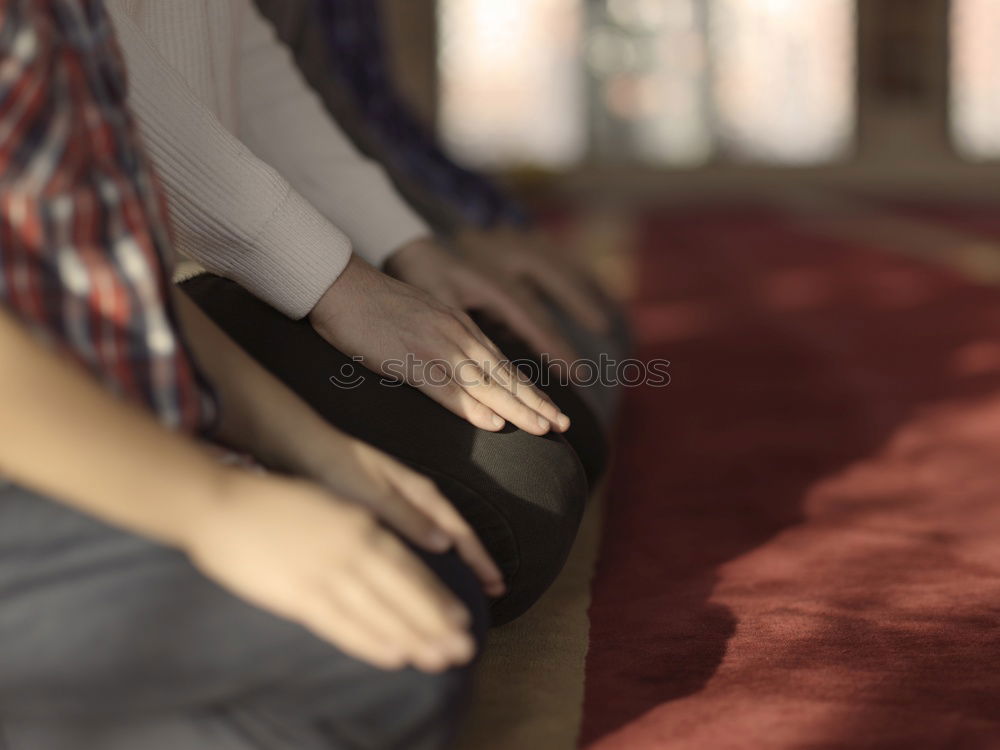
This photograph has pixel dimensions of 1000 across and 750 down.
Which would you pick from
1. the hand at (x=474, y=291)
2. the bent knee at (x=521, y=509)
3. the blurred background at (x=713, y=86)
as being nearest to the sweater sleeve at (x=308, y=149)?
the hand at (x=474, y=291)

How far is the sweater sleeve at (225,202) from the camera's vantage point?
0.67 meters

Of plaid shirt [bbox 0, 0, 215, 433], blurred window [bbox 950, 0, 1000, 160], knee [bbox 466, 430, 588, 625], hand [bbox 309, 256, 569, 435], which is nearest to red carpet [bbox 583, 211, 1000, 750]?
knee [bbox 466, 430, 588, 625]

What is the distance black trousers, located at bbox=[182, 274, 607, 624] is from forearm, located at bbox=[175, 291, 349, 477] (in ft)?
0.33

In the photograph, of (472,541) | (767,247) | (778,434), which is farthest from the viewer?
(767,247)

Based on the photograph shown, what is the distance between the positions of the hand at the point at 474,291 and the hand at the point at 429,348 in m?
0.19

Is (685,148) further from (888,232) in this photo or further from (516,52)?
(888,232)

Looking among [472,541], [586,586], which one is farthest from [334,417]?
[586,586]

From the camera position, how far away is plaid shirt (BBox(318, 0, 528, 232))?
5.58 feet

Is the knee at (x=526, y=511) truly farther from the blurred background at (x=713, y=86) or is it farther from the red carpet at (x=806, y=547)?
the blurred background at (x=713, y=86)

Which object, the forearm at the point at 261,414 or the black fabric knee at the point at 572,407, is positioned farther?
the black fabric knee at the point at 572,407

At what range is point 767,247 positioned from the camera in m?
3.64

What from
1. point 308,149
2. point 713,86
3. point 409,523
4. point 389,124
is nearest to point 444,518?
point 409,523

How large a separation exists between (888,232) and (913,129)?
10.2 ft

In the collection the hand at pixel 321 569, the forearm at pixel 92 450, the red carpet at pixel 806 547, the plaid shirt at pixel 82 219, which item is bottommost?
the red carpet at pixel 806 547
